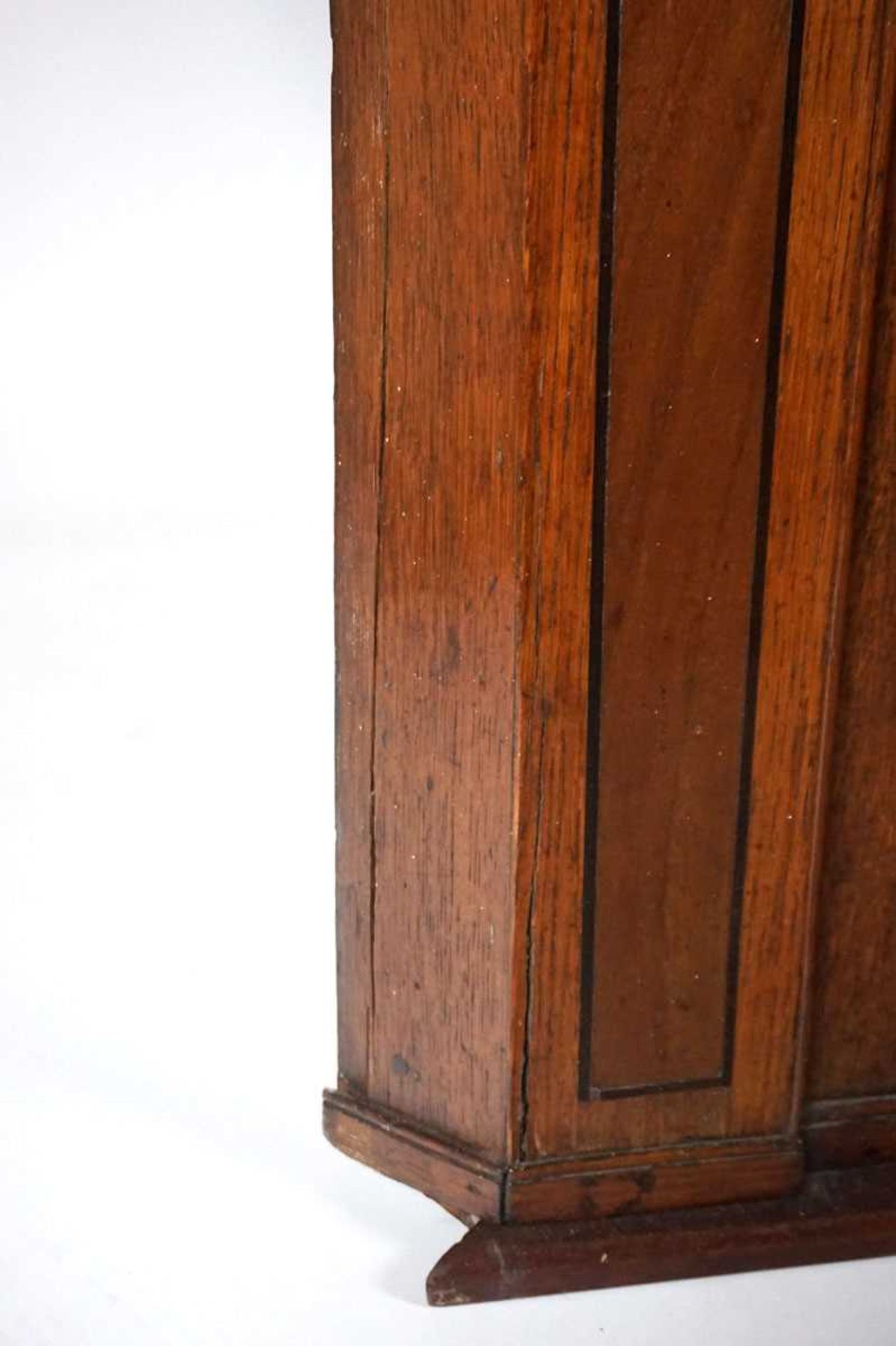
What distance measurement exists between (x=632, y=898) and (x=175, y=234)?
1060 mm

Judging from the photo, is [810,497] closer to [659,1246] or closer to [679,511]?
[679,511]

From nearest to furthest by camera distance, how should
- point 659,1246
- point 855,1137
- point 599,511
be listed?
point 599,511 < point 659,1246 < point 855,1137

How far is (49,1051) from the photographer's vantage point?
2.19 meters

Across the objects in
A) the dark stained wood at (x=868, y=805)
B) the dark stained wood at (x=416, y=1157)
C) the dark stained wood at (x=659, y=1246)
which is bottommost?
the dark stained wood at (x=659, y=1246)

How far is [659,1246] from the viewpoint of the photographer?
181cm

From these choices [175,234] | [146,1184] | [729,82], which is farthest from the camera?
[175,234]

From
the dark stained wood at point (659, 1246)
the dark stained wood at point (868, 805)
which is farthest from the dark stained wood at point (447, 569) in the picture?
the dark stained wood at point (868, 805)

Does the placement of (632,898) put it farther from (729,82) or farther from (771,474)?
(729,82)

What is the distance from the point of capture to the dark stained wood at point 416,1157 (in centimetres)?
183

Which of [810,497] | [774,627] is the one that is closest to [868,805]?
[774,627]

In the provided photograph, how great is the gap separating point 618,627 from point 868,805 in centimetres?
41

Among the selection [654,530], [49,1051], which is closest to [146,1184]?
[49,1051]

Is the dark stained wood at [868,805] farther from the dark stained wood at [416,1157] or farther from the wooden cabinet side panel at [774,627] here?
the dark stained wood at [416,1157]

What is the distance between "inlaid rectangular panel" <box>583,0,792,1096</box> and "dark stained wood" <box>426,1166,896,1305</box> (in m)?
0.17
